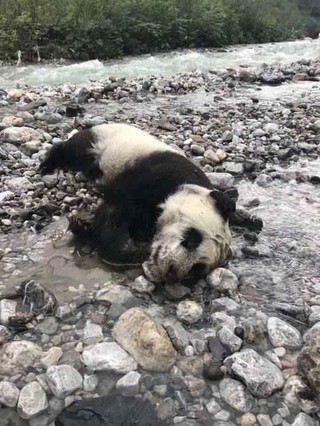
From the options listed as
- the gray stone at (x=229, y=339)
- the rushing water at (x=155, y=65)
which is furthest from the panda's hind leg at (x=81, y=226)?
the rushing water at (x=155, y=65)

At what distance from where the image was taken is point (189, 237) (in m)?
4.27

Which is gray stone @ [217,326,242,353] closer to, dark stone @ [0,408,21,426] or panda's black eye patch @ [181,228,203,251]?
panda's black eye patch @ [181,228,203,251]

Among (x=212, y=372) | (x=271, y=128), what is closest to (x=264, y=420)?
(x=212, y=372)

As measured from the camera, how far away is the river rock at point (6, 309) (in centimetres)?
393

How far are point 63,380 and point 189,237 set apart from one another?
60.2 inches

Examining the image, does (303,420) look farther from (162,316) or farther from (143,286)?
(143,286)

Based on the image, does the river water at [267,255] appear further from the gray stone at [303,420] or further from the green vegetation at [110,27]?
the green vegetation at [110,27]

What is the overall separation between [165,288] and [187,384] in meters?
1.06

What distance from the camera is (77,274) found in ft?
15.4

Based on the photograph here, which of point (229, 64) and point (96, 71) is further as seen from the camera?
point (229, 64)

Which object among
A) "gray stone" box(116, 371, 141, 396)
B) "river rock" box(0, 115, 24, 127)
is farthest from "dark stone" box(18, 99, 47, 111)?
"gray stone" box(116, 371, 141, 396)

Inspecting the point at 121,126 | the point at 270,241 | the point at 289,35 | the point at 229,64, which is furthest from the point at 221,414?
the point at 289,35

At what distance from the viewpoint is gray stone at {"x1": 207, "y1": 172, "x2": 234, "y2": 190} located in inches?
256

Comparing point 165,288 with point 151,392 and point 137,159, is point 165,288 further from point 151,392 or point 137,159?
point 137,159
